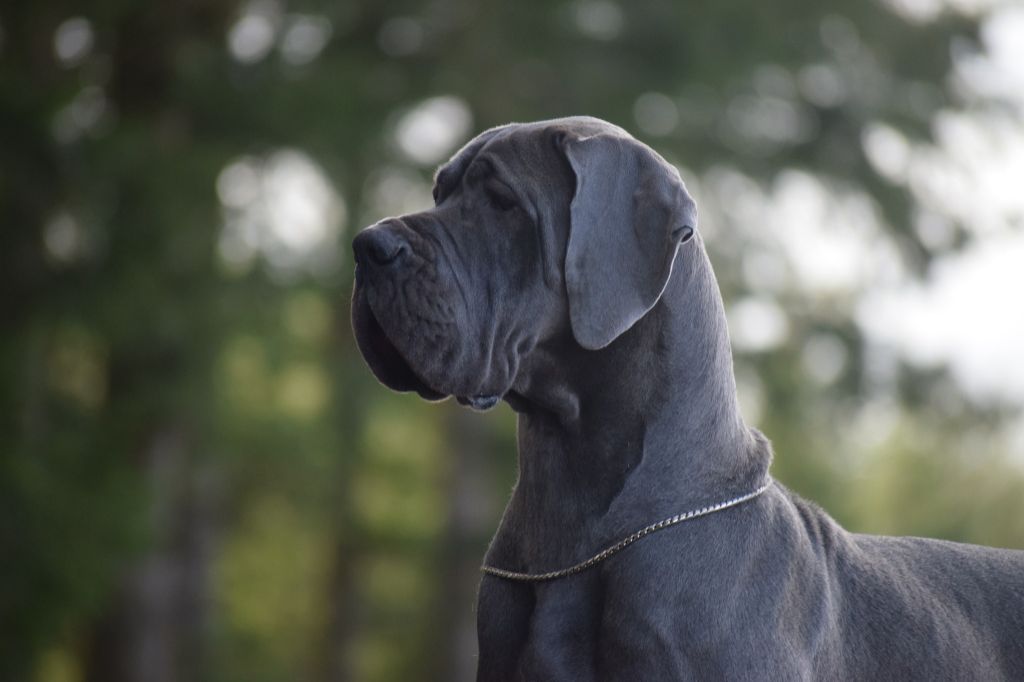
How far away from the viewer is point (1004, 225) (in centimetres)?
1502

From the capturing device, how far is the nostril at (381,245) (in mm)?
3447

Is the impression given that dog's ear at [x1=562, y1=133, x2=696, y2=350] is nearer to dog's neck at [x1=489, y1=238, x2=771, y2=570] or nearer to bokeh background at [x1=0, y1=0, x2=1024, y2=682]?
dog's neck at [x1=489, y1=238, x2=771, y2=570]

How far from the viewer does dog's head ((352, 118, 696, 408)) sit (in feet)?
11.3

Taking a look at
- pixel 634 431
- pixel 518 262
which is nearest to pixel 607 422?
pixel 634 431

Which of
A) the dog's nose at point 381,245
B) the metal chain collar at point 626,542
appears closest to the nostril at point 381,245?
the dog's nose at point 381,245

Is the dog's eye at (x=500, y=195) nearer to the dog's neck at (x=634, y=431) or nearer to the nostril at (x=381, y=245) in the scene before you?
the nostril at (x=381, y=245)

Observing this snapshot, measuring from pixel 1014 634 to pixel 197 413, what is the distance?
9768mm

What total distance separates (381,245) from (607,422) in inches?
32.2

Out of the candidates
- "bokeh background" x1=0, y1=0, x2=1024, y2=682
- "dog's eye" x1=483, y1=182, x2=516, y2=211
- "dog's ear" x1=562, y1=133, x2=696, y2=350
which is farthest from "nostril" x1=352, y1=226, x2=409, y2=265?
"bokeh background" x1=0, y1=0, x2=1024, y2=682

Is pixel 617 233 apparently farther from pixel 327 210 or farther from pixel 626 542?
pixel 327 210

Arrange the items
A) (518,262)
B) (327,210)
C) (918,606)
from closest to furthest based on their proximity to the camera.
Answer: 1. (518,262)
2. (918,606)
3. (327,210)

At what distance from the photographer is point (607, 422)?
3.62m

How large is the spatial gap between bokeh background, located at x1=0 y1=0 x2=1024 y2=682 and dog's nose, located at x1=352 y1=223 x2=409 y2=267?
24.8 feet

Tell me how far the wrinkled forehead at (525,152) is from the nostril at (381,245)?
365mm
